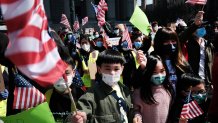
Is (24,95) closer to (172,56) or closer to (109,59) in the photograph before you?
(109,59)

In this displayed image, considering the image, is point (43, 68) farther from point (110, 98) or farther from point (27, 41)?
point (110, 98)

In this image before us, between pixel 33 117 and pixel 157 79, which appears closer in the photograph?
pixel 33 117

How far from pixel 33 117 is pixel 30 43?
0.87 meters

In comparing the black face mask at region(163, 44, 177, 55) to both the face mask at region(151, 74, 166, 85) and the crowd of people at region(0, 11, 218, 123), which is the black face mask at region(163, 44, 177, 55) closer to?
the crowd of people at region(0, 11, 218, 123)

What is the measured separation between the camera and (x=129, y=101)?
3623 millimetres

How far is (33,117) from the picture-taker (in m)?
3.06

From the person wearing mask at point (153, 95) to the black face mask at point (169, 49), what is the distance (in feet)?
1.19

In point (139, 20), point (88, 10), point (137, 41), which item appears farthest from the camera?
point (88, 10)

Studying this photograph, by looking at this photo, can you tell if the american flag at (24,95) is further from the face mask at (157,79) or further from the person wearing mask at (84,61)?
the person wearing mask at (84,61)

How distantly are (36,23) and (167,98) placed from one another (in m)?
1.77

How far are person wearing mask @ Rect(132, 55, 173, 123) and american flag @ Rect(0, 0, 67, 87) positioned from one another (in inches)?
54.1

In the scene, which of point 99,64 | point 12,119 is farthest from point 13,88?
point 99,64

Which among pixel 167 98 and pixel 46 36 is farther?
pixel 167 98

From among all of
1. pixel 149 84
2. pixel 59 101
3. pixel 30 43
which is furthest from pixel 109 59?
pixel 30 43
